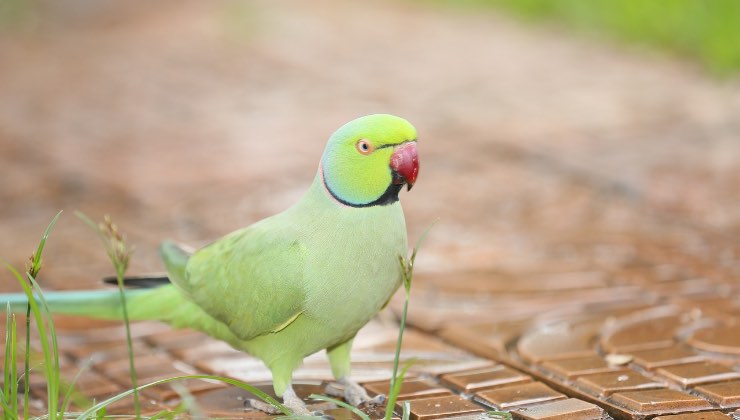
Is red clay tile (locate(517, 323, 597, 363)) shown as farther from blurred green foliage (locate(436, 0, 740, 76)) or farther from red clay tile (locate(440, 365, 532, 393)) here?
blurred green foliage (locate(436, 0, 740, 76))

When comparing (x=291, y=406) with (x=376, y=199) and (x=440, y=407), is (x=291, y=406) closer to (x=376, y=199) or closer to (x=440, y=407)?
(x=440, y=407)

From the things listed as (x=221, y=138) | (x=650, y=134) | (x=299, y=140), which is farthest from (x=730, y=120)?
(x=221, y=138)

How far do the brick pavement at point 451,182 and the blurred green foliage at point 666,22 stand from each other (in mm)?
259

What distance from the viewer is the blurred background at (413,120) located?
479 cm

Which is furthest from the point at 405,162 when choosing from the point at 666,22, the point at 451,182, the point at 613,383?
the point at 666,22

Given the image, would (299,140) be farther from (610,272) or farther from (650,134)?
(610,272)

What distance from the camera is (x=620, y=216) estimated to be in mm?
4906

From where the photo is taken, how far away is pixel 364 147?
239 cm

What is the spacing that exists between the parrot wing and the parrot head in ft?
0.61

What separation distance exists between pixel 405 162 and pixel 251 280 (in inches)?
20.1

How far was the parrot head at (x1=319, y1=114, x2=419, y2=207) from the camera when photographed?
238cm

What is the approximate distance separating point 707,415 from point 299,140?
4652mm

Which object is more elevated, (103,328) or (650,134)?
(650,134)

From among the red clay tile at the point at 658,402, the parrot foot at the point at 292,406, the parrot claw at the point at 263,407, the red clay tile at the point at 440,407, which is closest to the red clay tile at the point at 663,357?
the red clay tile at the point at 658,402
